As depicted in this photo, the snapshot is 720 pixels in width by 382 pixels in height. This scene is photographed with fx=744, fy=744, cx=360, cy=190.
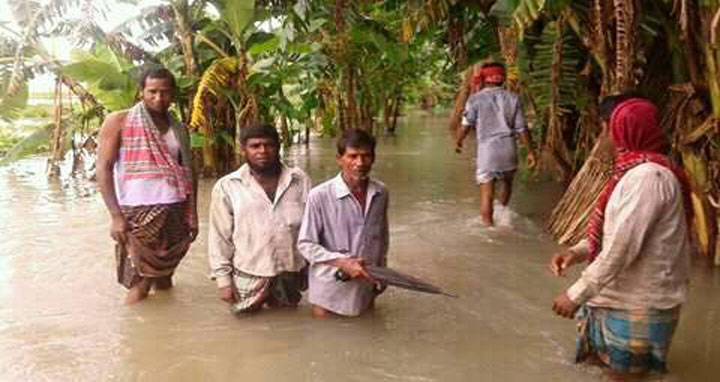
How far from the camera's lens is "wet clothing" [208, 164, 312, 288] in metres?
4.31

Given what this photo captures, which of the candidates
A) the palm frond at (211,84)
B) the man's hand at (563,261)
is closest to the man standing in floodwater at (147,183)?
the man's hand at (563,261)

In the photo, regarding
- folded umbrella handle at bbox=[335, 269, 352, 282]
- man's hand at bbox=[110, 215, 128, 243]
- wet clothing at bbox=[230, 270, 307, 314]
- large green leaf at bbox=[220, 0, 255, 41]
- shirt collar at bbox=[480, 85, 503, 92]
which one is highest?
large green leaf at bbox=[220, 0, 255, 41]

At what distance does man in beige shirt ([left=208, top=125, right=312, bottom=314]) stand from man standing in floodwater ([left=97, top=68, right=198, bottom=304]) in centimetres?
49

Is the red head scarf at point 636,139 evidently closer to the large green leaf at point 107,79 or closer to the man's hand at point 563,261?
the man's hand at point 563,261

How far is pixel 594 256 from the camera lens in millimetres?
3281

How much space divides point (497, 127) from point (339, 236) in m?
3.30

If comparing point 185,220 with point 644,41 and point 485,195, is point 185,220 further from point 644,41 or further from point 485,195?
point 644,41

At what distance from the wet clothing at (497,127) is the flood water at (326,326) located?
603 mm

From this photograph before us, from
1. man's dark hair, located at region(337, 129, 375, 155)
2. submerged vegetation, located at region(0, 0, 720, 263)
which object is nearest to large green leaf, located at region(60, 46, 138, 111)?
submerged vegetation, located at region(0, 0, 720, 263)

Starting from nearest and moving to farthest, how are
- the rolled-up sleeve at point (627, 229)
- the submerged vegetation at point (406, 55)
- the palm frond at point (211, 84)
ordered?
the rolled-up sleeve at point (627, 229), the submerged vegetation at point (406, 55), the palm frond at point (211, 84)

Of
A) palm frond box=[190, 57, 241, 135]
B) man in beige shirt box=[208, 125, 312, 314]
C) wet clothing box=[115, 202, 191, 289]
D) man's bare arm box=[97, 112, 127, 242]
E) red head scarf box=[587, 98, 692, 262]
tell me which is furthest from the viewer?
palm frond box=[190, 57, 241, 135]

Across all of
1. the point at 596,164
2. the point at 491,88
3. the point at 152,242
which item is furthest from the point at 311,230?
the point at 491,88

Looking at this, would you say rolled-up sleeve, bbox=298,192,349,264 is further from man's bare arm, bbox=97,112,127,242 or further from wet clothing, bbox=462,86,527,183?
wet clothing, bbox=462,86,527,183

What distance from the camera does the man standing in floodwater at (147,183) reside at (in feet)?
15.0
